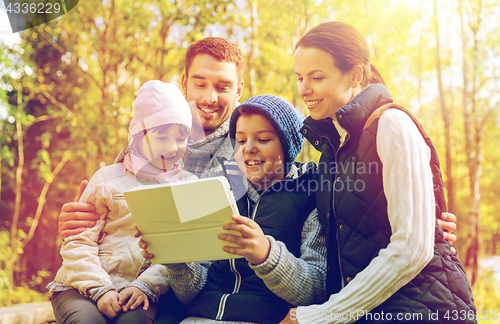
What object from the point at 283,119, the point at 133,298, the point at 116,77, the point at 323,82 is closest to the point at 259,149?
the point at 283,119

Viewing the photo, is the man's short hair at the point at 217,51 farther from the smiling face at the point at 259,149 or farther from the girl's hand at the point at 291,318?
the girl's hand at the point at 291,318

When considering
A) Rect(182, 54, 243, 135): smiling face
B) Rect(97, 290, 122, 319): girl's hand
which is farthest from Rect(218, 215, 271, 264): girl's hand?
Rect(182, 54, 243, 135): smiling face

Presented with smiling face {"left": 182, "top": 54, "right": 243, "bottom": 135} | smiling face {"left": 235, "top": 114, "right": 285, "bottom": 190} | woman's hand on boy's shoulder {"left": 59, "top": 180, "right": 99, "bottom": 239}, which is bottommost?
woman's hand on boy's shoulder {"left": 59, "top": 180, "right": 99, "bottom": 239}

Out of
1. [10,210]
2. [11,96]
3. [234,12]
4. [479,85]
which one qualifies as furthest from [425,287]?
[479,85]

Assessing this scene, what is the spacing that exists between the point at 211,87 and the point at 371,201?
1.41m

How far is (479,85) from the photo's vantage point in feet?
23.8

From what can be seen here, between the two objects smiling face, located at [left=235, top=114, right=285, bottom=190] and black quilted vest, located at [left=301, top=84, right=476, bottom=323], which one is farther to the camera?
smiling face, located at [left=235, top=114, right=285, bottom=190]

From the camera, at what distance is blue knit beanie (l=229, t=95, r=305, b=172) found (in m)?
1.76

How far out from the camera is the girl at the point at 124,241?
1578mm

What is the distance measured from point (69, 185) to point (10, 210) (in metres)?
0.95

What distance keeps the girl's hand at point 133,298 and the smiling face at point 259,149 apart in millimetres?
696

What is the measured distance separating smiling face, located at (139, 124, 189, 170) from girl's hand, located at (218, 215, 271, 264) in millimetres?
638

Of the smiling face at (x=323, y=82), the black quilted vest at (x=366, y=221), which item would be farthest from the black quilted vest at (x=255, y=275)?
the smiling face at (x=323, y=82)

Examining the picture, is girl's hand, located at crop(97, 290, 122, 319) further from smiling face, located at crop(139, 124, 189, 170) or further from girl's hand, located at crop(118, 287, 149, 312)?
smiling face, located at crop(139, 124, 189, 170)
